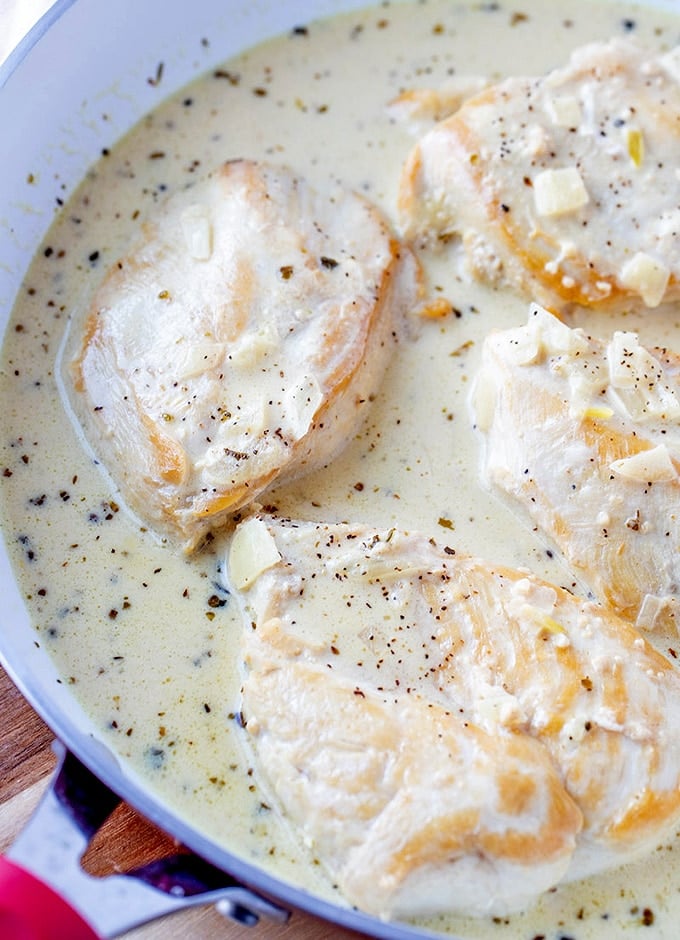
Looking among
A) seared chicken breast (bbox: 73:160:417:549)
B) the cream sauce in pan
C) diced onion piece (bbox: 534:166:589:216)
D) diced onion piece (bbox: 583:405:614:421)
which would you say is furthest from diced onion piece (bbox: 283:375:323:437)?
diced onion piece (bbox: 534:166:589:216)

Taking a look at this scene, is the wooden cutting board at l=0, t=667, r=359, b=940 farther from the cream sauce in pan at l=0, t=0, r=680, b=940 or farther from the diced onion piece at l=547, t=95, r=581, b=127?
the diced onion piece at l=547, t=95, r=581, b=127

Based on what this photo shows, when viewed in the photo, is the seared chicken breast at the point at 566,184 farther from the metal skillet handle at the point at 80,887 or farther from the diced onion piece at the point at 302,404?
the metal skillet handle at the point at 80,887

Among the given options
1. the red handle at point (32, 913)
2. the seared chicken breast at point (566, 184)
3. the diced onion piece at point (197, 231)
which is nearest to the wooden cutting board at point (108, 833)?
the red handle at point (32, 913)

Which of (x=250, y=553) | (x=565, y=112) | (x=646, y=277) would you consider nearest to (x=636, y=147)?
(x=565, y=112)

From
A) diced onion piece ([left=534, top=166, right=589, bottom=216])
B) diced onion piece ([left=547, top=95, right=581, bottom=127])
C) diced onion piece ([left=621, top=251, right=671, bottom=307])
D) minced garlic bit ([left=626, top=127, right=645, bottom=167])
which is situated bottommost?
diced onion piece ([left=621, top=251, right=671, bottom=307])

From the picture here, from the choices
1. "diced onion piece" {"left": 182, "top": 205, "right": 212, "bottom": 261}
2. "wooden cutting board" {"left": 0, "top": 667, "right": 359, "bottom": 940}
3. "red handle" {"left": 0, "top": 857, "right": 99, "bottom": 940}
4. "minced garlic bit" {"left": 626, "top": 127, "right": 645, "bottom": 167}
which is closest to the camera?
"red handle" {"left": 0, "top": 857, "right": 99, "bottom": 940}

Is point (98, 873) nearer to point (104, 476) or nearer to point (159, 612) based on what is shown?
point (159, 612)
